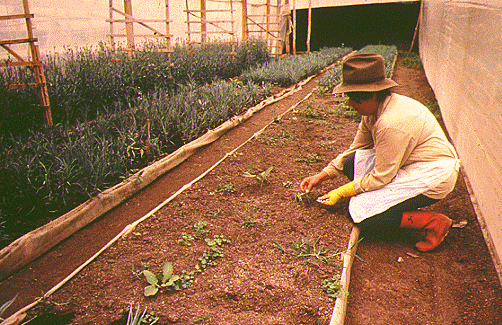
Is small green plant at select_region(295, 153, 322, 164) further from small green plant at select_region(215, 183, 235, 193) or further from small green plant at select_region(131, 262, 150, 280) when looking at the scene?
small green plant at select_region(131, 262, 150, 280)

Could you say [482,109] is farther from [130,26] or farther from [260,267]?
[130,26]

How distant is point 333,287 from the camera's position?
172 cm

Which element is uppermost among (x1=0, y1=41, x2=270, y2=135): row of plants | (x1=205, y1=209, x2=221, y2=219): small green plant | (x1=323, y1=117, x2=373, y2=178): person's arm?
(x1=0, y1=41, x2=270, y2=135): row of plants

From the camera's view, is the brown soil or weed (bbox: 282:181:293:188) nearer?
the brown soil

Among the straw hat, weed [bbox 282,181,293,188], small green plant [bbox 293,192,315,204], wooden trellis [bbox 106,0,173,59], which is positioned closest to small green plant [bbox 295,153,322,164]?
weed [bbox 282,181,293,188]

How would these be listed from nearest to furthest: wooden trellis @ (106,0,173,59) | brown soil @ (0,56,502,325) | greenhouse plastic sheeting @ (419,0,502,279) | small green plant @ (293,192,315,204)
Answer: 1. brown soil @ (0,56,502,325)
2. greenhouse plastic sheeting @ (419,0,502,279)
3. small green plant @ (293,192,315,204)
4. wooden trellis @ (106,0,173,59)

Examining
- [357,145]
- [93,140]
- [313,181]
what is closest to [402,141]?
[357,145]

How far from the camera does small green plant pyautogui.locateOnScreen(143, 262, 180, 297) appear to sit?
68.8 inches

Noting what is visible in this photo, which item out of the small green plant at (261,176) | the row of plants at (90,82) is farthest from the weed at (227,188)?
the row of plants at (90,82)

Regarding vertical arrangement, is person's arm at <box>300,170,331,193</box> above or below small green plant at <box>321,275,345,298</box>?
above

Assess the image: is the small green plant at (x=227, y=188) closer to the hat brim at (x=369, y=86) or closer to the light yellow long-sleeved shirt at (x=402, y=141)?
the light yellow long-sleeved shirt at (x=402, y=141)

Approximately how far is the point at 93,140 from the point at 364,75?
2.26 meters

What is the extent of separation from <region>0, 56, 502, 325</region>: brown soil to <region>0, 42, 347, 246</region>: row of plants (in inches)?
13.5

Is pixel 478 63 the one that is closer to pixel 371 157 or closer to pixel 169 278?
pixel 371 157
